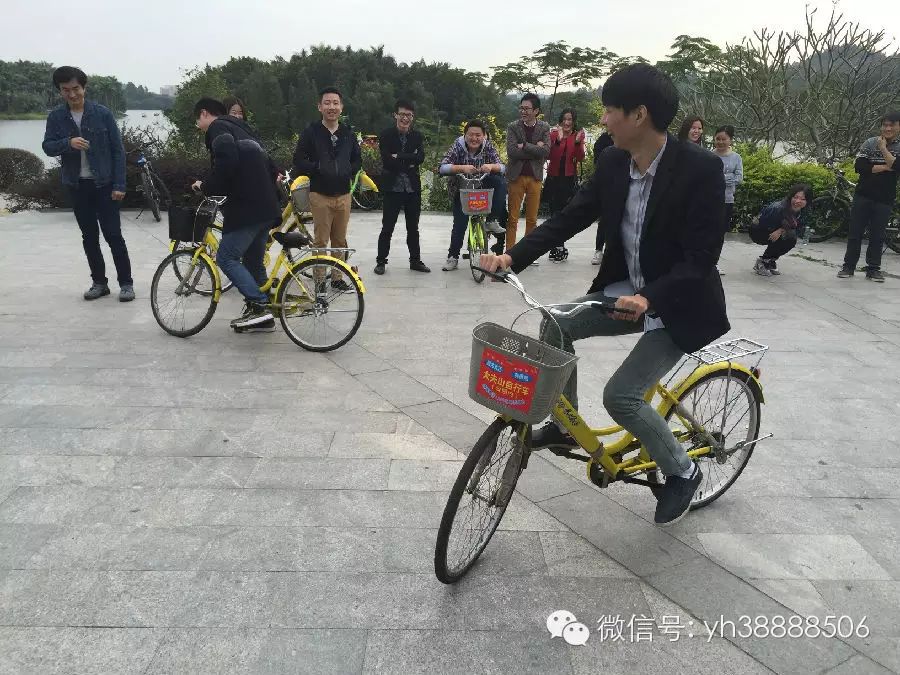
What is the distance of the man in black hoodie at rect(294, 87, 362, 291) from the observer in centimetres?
685

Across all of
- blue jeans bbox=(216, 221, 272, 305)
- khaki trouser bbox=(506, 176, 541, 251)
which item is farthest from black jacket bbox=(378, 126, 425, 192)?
blue jeans bbox=(216, 221, 272, 305)

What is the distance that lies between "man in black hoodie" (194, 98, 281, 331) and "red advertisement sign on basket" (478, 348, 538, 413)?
3.58 meters

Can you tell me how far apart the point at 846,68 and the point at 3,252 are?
1599 centimetres

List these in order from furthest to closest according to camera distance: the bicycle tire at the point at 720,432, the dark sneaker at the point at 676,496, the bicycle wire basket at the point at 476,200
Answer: the bicycle wire basket at the point at 476,200 → the bicycle tire at the point at 720,432 → the dark sneaker at the point at 676,496

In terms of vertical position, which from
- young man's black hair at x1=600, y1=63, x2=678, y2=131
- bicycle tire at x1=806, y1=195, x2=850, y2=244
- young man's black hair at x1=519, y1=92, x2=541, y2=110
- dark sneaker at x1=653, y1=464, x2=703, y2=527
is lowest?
dark sneaker at x1=653, y1=464, x2=703, y2=527

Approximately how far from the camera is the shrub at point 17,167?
14141 mm

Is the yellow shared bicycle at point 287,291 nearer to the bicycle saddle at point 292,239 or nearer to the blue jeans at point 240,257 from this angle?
the bicycle saddle at point 292,239

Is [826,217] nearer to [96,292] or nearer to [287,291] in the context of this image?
[287,291]

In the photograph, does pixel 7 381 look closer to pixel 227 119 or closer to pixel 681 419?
pixel 227 119

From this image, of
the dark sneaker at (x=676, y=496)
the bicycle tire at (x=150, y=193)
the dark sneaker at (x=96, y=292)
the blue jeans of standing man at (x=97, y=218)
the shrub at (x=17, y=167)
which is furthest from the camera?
the shrub at (x=17, y=167)

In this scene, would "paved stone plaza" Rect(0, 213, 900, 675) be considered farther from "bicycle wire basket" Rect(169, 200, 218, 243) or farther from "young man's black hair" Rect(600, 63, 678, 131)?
"young man's black hair" Rect(600, 63, 678, 131)

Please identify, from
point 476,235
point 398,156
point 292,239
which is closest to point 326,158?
point 398,156

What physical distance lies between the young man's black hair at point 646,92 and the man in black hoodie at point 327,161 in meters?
4.64

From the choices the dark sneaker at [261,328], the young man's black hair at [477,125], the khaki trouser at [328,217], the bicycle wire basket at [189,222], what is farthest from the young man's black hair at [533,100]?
the dark sneaker at [261,328]
